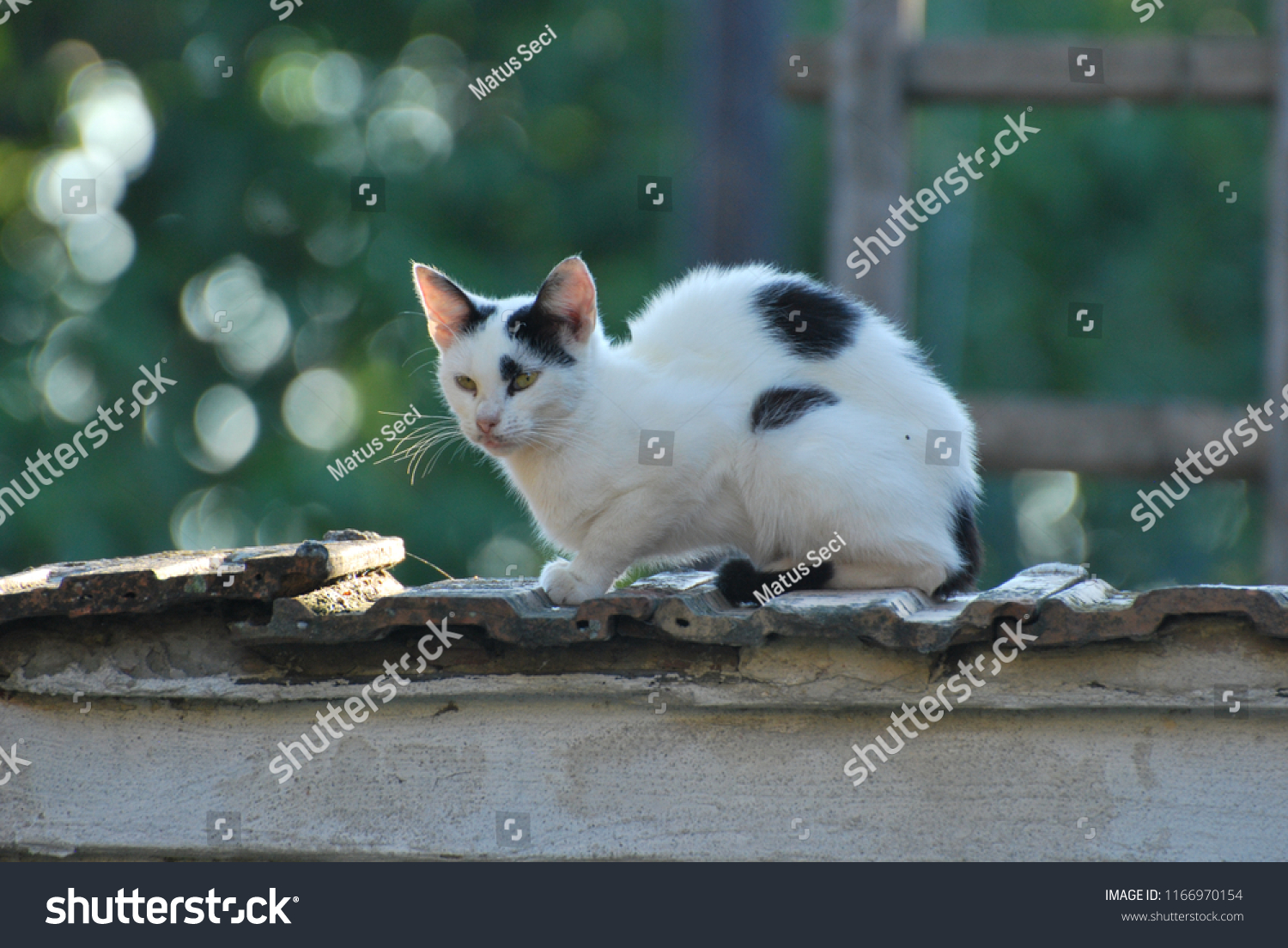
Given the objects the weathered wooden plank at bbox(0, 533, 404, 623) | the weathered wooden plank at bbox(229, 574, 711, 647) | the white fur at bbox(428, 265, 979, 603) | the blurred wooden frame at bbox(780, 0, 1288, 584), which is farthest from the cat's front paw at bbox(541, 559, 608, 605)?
the blurred wooden frame at bbox(780, 0, 1288, 584)

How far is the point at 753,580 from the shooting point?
276 cm

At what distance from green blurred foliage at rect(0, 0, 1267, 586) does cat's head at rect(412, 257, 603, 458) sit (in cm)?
547

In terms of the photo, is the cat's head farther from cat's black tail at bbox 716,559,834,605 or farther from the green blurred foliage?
the green blurred foliage

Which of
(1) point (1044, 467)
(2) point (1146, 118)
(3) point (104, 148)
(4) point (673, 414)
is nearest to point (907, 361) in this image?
(4) point (673, 414)

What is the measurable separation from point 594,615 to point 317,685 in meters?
0.62

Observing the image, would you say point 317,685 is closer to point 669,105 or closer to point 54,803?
point 54,803

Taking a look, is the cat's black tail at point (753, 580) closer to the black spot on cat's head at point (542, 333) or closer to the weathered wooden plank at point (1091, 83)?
the black spot on cat's head at point (542, 333)

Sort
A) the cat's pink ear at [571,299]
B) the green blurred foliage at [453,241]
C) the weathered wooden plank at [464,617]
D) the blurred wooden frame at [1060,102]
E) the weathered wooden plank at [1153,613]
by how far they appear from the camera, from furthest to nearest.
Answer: the green blurred foliage at [453,241] → the blurred wooden frame at [1060,102] → the cat's pink ear at [571,299] → the weathered wooden plank at [464,617] → the weathered wooden plank at [1153,613]

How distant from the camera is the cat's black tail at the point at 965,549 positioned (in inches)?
114

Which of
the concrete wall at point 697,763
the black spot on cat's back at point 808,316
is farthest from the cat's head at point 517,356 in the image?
the concrete wall at point 697,763

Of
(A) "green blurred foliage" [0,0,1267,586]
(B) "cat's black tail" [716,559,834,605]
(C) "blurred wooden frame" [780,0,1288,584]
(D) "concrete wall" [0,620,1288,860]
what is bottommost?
(D) "concrete wall" [0,620,1288,860]

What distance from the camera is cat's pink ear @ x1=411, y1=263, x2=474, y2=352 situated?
9.87 ft

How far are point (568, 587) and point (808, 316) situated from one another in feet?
2.89

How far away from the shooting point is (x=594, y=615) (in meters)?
2.36
